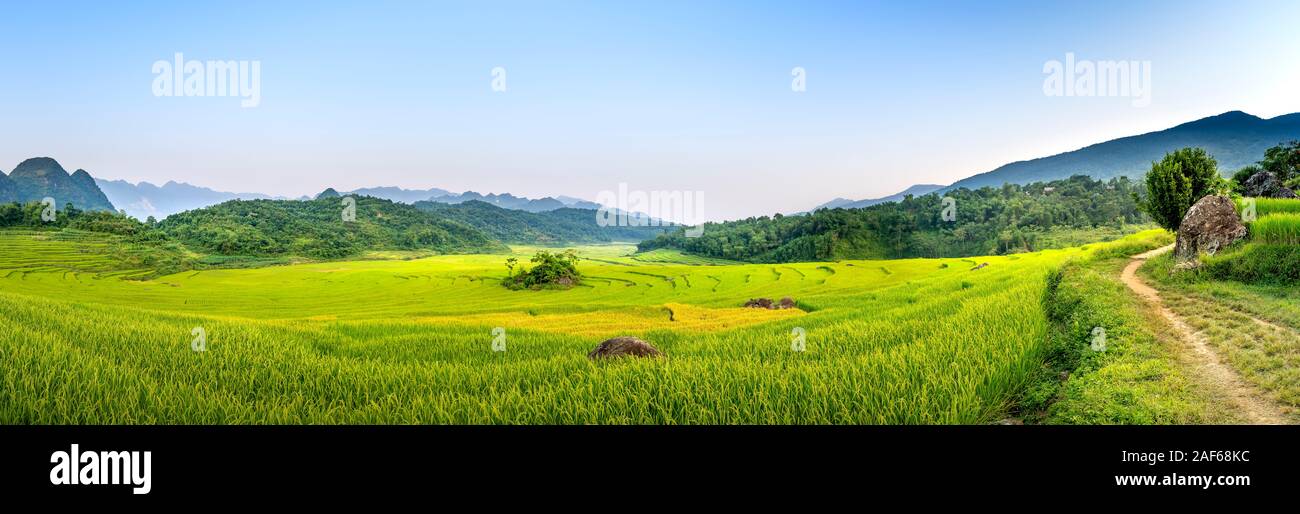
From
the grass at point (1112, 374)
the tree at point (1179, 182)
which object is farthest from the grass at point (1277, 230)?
the tree at point (1179, 182)

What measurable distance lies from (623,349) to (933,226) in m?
141

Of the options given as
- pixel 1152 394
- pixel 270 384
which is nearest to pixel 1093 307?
pixel 1152 394

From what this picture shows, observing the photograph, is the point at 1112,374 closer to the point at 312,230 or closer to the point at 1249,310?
the point at 1249,310

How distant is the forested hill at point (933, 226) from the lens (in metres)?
94.0

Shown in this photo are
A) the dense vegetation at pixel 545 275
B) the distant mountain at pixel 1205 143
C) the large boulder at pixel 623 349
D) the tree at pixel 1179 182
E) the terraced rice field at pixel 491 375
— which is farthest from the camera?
the distant mountain at pixel 1205 143

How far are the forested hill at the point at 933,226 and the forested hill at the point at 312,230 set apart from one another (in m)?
72.5

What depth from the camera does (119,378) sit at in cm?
365

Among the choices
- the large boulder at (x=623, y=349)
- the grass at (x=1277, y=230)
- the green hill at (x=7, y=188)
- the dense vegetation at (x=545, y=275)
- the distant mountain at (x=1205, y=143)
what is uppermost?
the distant mountain at (x=1205, y=143)

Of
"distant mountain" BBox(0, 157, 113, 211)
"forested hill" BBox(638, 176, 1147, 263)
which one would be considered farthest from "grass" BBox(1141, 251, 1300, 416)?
"forested hill" BBox(638, 176, 1147, 263)

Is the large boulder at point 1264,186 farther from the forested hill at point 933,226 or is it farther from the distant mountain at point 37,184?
the distant mountain at point 37,184

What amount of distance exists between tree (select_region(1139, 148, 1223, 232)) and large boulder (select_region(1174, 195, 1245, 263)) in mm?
12230

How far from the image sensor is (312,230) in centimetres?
6938
